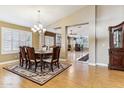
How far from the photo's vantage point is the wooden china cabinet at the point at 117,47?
15.7 ft

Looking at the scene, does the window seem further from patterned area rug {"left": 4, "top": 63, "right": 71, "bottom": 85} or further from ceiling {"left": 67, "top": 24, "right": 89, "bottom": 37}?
ceiling {"left": 67, "top": 24, "right": 89, "bottom": 37}

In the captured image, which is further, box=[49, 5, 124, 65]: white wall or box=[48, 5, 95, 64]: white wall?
box=[48, 5, 95, 64]: white wall

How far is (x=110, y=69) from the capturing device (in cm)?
510

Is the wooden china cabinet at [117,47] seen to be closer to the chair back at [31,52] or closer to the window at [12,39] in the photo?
the chair back at [31,52]

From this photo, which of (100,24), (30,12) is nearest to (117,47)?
(100,24)

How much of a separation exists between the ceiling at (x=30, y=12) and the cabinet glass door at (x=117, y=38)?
8.10 feet

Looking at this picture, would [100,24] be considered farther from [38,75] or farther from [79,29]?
[79,29]

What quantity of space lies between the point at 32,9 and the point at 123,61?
4429 millimetres

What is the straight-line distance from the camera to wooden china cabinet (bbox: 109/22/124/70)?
4789 mm

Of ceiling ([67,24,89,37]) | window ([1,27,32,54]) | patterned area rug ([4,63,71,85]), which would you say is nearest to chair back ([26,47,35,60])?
patterned area rug ([4,63,71,85])

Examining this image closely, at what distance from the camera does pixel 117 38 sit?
5051mm

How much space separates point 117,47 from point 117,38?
38 cm
